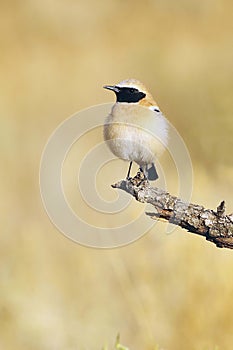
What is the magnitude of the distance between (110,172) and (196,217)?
83.2 inches

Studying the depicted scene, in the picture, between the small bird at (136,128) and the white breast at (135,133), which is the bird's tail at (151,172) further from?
the white breast at (135,133)

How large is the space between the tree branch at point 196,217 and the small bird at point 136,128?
0.29 meters

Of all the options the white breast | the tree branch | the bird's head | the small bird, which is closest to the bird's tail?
the small bird

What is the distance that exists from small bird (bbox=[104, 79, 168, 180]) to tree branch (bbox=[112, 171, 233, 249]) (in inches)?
11.3

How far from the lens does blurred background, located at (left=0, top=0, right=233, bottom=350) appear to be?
446 centimetres

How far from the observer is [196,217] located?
3385 millimetres

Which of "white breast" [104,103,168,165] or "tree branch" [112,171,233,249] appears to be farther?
"white breast" [104,103,168,165]

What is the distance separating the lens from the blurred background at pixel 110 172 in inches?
175

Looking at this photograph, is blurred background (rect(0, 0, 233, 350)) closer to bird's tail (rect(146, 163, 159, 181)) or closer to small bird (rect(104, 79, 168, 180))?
bird's tail (rect(146, 163, 159, 181))

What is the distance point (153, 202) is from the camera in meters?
3.47

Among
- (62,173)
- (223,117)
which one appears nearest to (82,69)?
(62,173)

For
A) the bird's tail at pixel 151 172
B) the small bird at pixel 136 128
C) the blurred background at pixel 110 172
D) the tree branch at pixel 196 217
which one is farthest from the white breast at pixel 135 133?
the blurred background at pixel 110 172

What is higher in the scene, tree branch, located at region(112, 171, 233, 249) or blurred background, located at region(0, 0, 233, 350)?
blurred background, located at region(0, 0, 233, 350)

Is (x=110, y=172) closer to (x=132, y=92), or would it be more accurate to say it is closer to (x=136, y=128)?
(x=132, y=92)
